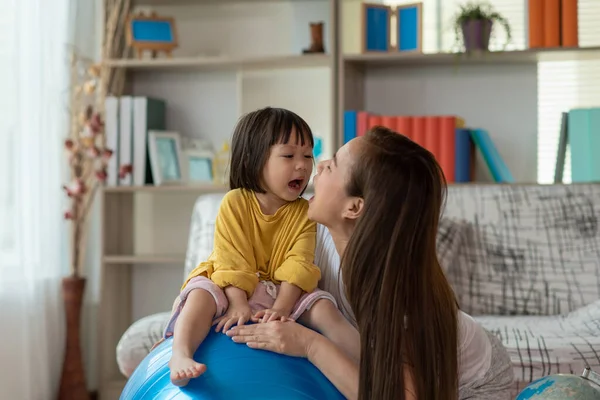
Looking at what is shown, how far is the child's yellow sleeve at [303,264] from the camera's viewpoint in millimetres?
1818

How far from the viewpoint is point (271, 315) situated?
168 centimetres

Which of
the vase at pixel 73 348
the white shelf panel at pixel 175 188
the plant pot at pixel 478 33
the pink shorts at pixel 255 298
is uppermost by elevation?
the plant pot at pixel 478 33

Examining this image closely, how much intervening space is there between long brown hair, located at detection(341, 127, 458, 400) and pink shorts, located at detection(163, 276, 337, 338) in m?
0.17

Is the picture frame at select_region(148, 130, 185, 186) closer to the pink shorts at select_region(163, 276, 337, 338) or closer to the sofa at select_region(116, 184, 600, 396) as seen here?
the sofa at select_region(116, 184, 600, 396)

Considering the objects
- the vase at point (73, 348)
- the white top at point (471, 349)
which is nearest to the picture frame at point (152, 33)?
the vase at point (73, 348)

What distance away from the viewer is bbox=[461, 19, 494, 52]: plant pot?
353 centimetres

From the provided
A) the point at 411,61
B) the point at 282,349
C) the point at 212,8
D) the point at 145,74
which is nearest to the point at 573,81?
the point at 411,61

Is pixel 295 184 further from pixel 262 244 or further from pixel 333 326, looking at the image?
pixel 333 326

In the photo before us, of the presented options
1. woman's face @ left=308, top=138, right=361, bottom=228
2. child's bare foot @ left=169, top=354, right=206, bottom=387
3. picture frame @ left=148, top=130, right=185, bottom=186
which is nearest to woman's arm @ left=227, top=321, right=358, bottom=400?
child's bare foot @ left=169, top=354, right=206, bottom=387

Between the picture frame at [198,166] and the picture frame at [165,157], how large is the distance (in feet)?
0.10

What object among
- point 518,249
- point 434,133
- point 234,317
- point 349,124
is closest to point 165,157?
point 349,124

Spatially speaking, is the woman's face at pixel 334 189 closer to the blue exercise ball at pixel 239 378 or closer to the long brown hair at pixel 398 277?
the long brown hair at pixel 398 277

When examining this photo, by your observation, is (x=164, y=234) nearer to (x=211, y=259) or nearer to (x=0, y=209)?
(x=0, y=209)

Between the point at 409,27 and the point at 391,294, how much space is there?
7.47ft
